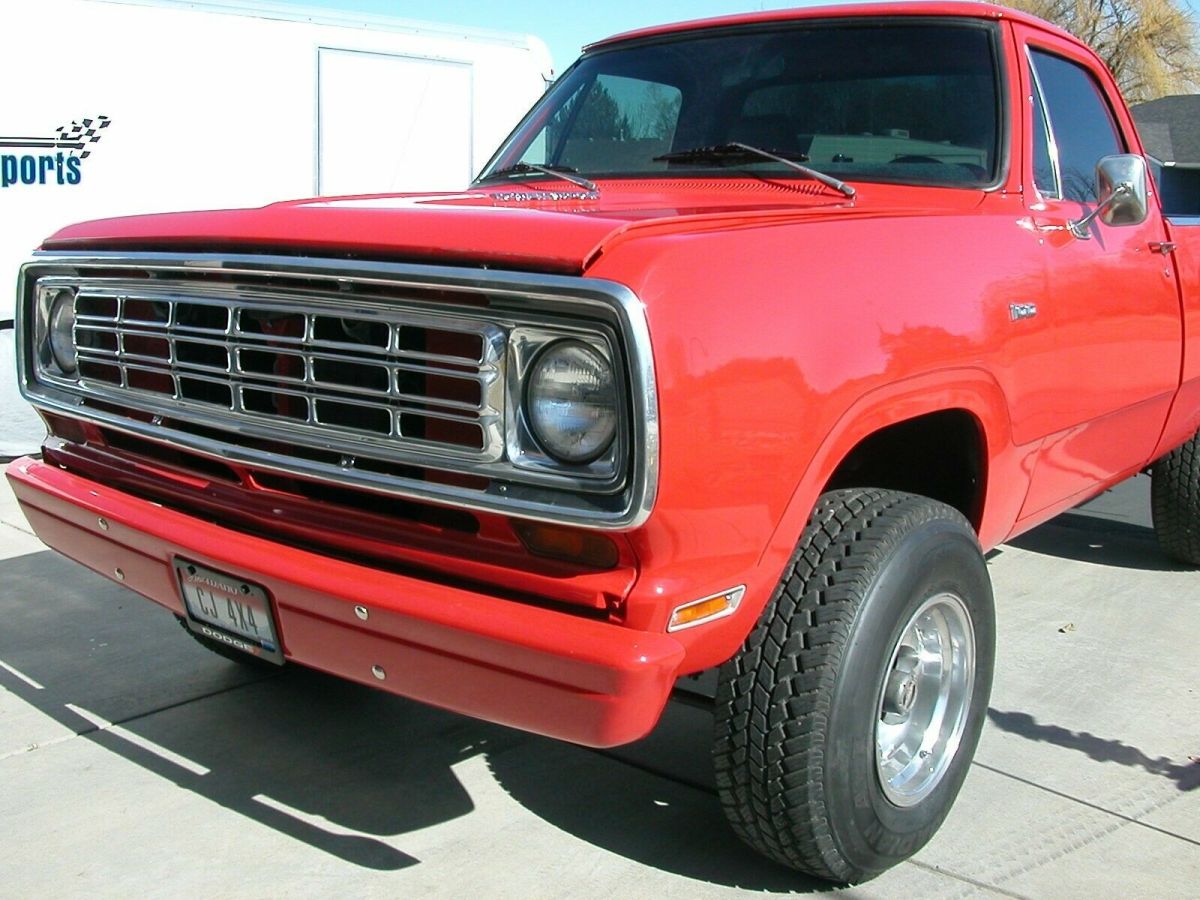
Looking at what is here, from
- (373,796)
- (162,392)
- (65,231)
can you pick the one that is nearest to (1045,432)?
(373,796)

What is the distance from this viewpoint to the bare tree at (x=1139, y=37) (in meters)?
34.2

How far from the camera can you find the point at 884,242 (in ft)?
9.12

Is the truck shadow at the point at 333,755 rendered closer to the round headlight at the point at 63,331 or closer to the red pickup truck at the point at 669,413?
the red pickup truck at the point at 669,413

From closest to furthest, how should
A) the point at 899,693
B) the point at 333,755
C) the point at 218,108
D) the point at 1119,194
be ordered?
the point at 899,693
the point at 333,755
the point at 1119,194
the point at 218,108

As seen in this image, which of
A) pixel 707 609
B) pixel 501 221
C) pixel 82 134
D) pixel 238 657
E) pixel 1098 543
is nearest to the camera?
pixel 707 609

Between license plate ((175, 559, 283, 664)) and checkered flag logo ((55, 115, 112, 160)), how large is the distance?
603 centimetres

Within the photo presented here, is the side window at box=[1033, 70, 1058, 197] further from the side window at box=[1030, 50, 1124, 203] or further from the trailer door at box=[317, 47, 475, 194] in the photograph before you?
the trailer door at box=[317, 47, 475, 194]

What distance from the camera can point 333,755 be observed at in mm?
3525

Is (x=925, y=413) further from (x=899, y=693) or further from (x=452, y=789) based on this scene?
(x=452, y=789)

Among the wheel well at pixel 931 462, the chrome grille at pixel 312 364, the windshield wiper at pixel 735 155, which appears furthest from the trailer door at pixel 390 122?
the wheel well at pixel 931 462

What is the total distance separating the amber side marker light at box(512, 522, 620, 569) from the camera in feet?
7.59

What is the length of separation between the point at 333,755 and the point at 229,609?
0.92m

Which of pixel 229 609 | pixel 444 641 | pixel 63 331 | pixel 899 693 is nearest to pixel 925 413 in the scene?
pixel 899 693

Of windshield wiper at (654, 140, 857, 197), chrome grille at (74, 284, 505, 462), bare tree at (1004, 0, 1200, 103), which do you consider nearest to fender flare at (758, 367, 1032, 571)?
chrome grille at (74, 284, 505, 462)
